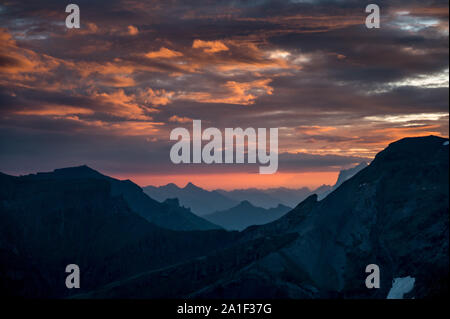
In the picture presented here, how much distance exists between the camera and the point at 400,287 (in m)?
145

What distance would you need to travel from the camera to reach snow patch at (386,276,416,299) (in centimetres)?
14125

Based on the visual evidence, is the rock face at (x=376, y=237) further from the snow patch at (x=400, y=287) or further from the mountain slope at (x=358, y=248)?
the snow patch at (x=400, y=287)

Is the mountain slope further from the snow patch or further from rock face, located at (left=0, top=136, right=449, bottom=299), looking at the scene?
the snow patch

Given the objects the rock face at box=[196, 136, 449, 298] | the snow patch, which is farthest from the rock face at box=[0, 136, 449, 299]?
the snow patch

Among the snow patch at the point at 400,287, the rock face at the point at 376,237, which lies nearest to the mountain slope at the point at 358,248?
the rock face at the point at 376,237

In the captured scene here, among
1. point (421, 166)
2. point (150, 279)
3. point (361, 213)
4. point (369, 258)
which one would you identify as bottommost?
point (150, 279)

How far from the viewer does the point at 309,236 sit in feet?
584

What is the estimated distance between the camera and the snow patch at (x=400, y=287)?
141250 mm

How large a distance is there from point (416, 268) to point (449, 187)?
3508cm
